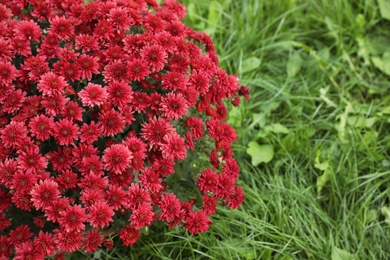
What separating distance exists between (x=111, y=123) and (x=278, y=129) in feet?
3.56

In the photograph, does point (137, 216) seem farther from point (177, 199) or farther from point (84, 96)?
point (84, 96)

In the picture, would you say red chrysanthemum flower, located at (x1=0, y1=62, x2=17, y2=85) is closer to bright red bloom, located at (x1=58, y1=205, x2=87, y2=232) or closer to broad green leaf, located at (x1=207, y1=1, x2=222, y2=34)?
bright red bloom, located at (x1=58, y1=205, x2=87, y2=232)

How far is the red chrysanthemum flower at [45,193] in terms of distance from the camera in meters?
1.57

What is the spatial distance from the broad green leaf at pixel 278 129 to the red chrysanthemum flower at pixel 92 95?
1079 millimetres

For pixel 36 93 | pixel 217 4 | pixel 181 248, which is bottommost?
pixel 181 248

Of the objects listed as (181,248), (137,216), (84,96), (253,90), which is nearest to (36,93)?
(84,96)

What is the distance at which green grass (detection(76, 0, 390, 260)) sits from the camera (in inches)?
84.8

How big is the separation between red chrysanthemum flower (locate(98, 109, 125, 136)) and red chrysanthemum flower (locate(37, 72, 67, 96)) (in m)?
0.16

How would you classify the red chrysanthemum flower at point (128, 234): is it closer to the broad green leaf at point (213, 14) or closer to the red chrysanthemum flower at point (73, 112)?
the red chrysanthemum flower at point (73, 112)

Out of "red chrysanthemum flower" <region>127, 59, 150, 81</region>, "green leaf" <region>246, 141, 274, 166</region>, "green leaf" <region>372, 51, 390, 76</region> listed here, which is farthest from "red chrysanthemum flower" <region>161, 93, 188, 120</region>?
"green leaf" <region>372, 51, 390, 76</region>

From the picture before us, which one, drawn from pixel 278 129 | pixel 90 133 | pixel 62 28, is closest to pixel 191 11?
pixel 278 129

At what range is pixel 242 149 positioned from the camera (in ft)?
8.13

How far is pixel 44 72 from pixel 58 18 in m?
0.23

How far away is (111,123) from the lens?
1670 millimetres
